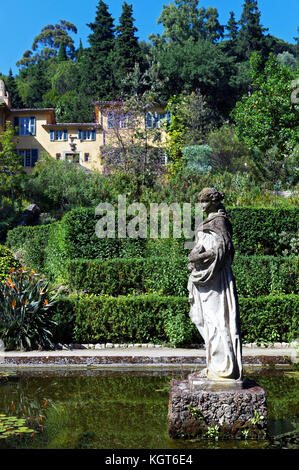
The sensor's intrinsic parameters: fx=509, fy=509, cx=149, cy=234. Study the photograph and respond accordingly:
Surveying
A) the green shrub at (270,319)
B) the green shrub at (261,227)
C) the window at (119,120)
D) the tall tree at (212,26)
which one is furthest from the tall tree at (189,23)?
the green shrub at (270,319)

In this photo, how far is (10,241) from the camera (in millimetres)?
21391

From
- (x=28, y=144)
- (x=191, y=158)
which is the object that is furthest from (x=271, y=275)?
(x=28, y=144)

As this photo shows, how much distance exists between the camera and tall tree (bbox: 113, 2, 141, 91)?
42969 millimetres

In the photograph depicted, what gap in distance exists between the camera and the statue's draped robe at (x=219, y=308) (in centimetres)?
505

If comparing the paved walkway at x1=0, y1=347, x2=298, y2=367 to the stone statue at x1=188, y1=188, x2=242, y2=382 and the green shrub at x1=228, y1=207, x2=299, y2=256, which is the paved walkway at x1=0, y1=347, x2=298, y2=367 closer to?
the stone statue at x1=188, y1=188, x2=242, y2=382

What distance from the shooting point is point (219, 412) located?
503 centimetres

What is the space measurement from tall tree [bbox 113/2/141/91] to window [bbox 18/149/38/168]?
8.95 meters

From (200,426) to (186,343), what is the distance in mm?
5564

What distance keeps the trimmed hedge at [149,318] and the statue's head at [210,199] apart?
18.4 ft

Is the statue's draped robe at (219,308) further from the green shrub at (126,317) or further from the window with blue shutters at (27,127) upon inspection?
the window with blue shutters at (27,127)

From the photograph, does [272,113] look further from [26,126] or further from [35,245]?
[26,126]

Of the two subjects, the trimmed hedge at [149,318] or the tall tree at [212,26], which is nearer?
the trimmed hedge at [149,318]

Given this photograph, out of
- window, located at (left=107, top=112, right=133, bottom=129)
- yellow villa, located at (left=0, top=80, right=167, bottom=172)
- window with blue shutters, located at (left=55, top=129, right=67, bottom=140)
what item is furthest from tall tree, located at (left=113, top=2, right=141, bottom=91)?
window, located at (left=107, top=112, right=133, bottom=129)

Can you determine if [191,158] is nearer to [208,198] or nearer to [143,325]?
[143,325]
